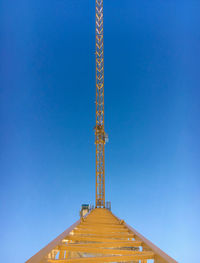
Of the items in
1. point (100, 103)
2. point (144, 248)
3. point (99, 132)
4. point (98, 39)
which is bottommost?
point (144, 248)

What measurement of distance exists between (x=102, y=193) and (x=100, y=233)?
25.1 metres

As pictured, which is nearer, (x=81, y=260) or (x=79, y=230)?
(x=81, y=260)

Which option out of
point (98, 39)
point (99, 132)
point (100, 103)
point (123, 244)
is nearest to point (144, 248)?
point (123, 244)

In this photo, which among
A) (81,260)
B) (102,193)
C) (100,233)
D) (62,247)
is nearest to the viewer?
(81,260)

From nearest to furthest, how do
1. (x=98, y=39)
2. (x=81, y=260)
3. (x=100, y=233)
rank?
(x=81, y=260) → (x=100, y=233) → (x=98, y=39)

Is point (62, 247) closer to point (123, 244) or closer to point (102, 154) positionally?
point (123, 244)

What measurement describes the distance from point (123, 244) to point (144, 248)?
1.53ft

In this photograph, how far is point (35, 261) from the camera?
2213mm

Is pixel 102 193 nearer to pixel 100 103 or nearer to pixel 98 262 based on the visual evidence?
pixel 100 103

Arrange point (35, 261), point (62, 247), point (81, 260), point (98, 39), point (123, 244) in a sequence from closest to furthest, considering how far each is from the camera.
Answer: point (35, 261) < point (81, 260) < point (62, 247) < point (123, 244) < point (98, 39)

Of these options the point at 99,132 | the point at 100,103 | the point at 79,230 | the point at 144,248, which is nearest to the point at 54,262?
the point at 144,248

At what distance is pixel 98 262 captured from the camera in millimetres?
2510

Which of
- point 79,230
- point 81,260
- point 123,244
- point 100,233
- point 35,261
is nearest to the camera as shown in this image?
point 35,261

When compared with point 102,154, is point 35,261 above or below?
below
